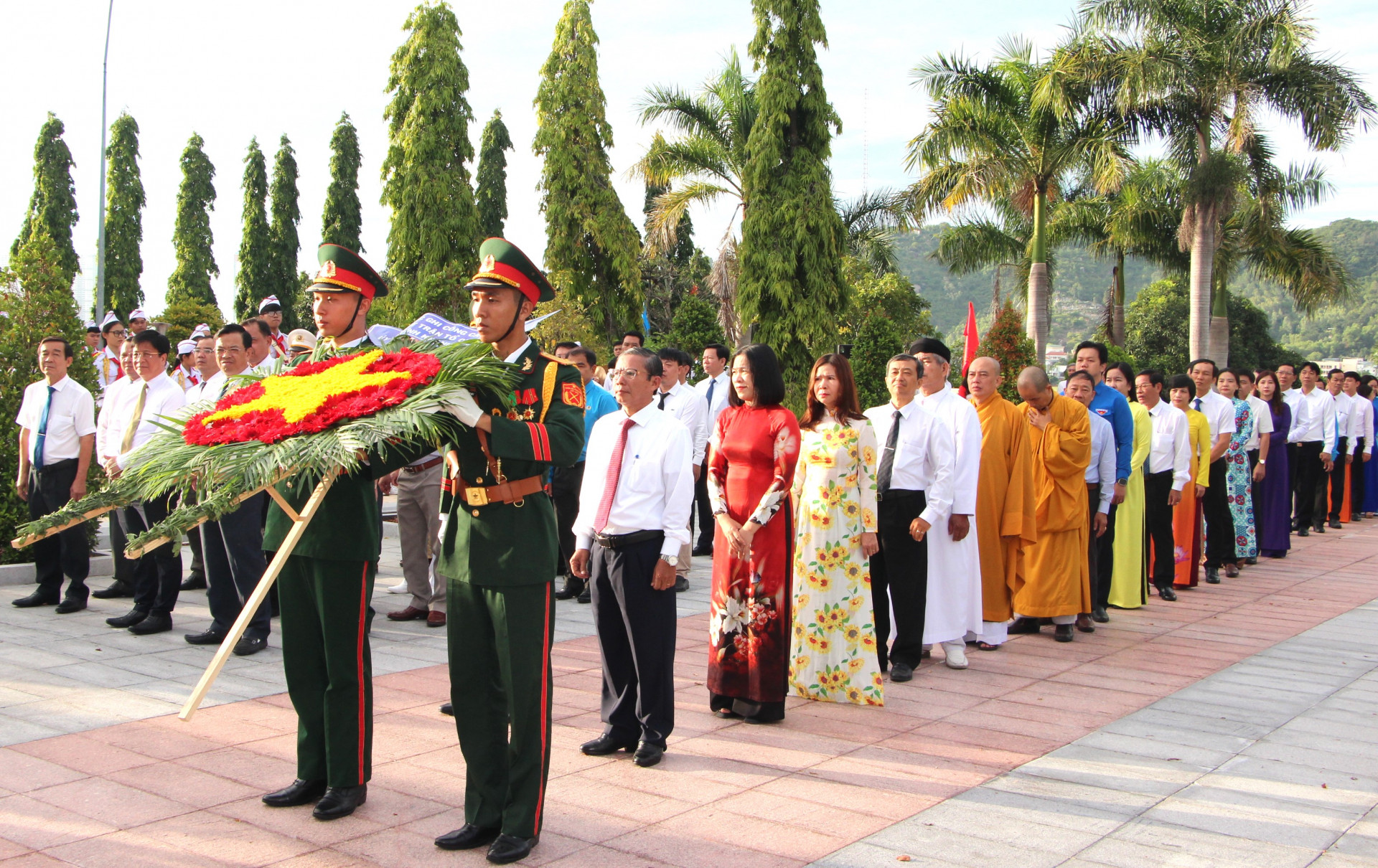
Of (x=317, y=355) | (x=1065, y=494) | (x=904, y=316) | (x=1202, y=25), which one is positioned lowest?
(x=1065, y=494)

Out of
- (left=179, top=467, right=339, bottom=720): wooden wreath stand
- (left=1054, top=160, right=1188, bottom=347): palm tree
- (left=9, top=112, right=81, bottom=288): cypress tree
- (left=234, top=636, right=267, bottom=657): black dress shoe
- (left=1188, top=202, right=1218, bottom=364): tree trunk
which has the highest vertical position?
(left=9, top=112, right=81, bottom=288): cypress tree

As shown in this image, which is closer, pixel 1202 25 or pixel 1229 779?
pixel 1229 779

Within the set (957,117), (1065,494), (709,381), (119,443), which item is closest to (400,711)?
(119,443)

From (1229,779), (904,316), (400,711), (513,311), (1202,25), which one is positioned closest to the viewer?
(513,311)

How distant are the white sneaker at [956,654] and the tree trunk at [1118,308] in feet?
81.5

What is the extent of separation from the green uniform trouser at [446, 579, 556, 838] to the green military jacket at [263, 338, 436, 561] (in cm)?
46

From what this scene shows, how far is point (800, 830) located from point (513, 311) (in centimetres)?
207

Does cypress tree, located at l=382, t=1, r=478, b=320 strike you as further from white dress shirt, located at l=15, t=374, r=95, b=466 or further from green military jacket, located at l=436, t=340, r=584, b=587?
green military jacket, located at l=436, t=340, r=584, b=587

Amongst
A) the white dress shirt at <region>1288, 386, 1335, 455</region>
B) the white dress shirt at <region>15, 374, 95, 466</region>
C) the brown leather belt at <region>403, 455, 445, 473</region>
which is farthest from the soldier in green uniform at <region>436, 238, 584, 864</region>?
the white dress shirt at <region>1288, 386, 1335, 455</region>

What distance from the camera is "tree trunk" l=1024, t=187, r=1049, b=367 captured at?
22578mm

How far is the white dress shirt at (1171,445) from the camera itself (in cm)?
902

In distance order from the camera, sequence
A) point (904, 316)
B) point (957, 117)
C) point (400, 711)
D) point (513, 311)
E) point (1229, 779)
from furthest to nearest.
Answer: point (904, 316), point (957, 117), point (400, 711), point (1229, 779), point (513, 311)

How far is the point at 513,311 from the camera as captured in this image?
370 cm

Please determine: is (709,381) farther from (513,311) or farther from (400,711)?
(513,311)
